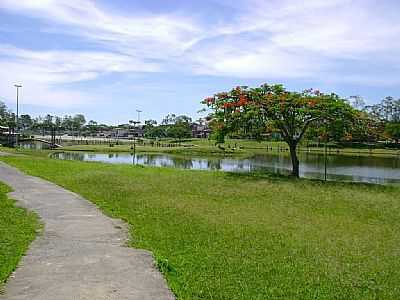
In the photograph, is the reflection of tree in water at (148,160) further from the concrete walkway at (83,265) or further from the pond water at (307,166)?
the concrete walkway at (83,265)

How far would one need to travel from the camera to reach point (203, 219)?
10.7m

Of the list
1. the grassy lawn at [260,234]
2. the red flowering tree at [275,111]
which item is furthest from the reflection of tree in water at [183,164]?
the grassy lawn at [260,234]

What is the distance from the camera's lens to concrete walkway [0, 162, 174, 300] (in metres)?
5.57

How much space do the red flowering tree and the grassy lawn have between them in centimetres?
449

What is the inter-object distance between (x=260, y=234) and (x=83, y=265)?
381cm

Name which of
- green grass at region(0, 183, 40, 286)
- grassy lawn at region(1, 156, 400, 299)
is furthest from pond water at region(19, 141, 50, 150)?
green grass at region(0, 183, 40, 286)

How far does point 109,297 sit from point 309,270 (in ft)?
9.74

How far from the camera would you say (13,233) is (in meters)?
8.62

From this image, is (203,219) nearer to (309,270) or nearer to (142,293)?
(309,270)

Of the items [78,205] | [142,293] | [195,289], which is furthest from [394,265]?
[78,205]

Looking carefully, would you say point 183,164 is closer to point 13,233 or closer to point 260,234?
point 260,234

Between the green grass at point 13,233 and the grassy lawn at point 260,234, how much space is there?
69.7 inches

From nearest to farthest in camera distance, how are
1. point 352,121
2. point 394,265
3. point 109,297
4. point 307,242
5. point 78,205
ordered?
1. point 109,297
2. point 394,265
3. point 307,242
4. point 78,205
5. point 352,121

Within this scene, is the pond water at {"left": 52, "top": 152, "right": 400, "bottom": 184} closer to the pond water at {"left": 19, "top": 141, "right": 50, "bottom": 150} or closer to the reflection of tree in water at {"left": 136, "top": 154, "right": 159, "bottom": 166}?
the reflection of tree in water at {"left": 136, "top": 154, "right": 159, "bottom": 166}
